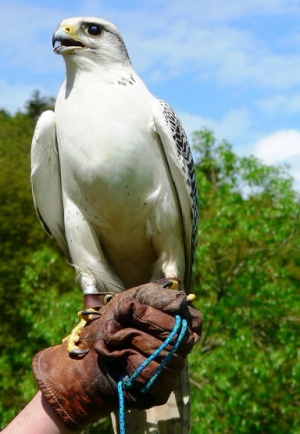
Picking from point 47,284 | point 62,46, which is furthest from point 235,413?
point 62,46

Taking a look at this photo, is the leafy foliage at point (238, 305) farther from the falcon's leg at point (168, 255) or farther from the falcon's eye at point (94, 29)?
the falcon's eye at point (94, 29)

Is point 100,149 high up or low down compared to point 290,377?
up

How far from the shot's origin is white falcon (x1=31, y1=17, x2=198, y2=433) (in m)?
3.78

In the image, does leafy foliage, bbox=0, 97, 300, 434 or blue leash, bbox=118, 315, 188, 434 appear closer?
blue leash, bbox=118, 315, 188, 434

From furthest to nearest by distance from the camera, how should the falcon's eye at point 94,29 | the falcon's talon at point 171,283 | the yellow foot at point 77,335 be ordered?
the falcon's eye at point 94,29
the falcon's talon at point 171,283
the yellow foot at point 77,335

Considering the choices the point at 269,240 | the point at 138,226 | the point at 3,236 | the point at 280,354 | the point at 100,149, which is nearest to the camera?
the point at 100,149

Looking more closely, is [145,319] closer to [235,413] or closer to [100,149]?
[100,149]

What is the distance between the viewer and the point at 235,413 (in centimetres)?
Result: 1229

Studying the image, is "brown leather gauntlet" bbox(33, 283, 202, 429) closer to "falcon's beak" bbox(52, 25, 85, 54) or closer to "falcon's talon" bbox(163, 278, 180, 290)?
"falcon's talon" bbox(163, 278, 180, 290)

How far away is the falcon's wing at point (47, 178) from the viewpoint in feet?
13.3

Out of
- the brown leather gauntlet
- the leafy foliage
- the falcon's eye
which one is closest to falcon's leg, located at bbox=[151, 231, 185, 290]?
A: the brown leather gauntlet

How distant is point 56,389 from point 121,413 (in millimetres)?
418

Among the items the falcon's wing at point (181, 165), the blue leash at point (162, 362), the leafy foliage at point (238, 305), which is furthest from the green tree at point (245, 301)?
the blue leash at point (162, 362)

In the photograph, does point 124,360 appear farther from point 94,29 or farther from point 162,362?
point 94,29
